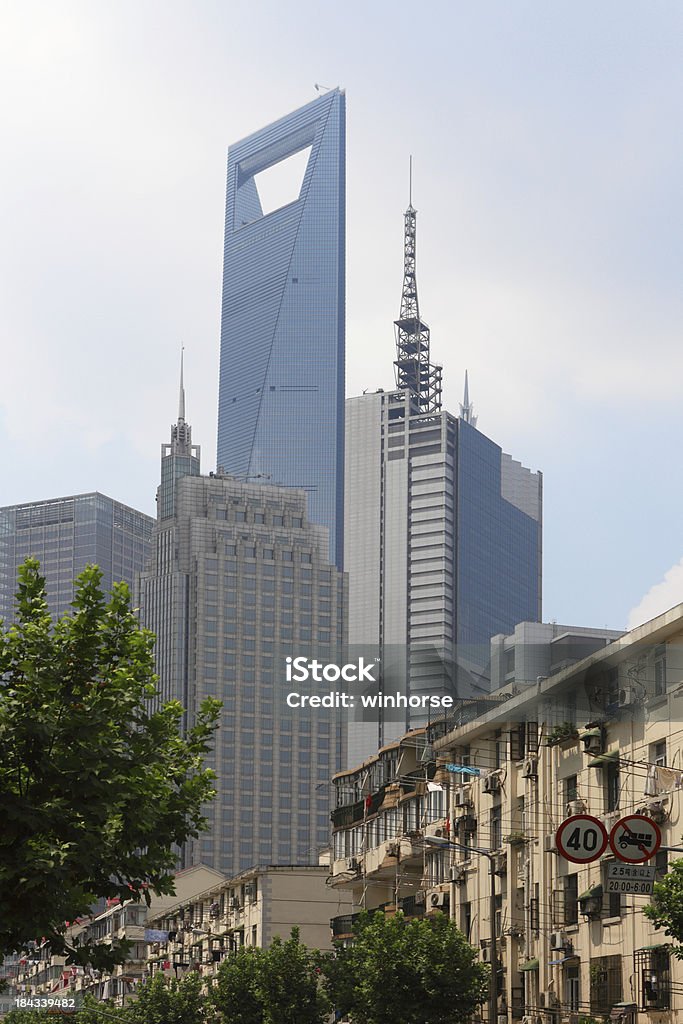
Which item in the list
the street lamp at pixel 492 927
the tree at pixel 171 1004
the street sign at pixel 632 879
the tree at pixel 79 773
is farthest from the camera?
the tree at pixel 171 1004

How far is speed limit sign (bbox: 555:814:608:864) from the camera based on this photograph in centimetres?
3256

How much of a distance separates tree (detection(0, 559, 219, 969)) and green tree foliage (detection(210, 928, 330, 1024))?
157 feet

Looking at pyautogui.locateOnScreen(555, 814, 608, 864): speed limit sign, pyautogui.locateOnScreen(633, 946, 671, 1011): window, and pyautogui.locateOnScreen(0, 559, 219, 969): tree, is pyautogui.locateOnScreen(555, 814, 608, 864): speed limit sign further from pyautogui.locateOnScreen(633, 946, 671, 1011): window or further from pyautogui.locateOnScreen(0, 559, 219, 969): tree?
pyautogui.locateOnScreen(633, 946, 671, 1011): window

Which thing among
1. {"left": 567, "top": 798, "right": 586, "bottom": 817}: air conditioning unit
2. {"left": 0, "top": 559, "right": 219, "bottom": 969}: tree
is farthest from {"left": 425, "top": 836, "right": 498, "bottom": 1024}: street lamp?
{"left": 0, "top": 559, "right": 219, "bottom": 969}: tree

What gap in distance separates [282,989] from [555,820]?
19.1 metres

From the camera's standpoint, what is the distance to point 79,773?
27.3 m

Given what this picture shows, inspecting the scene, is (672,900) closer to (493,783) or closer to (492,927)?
(492,927)

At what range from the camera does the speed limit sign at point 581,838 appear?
32562mm

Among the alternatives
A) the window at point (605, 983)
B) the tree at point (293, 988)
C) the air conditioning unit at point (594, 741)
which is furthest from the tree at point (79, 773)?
the tree at point (293, 988)

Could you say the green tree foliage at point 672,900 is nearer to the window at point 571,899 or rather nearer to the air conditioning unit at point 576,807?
the air conditioning unit at point 576,807

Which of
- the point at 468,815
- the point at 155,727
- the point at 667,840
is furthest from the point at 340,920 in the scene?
the point at 155,727

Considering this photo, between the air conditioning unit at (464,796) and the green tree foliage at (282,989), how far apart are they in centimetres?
935

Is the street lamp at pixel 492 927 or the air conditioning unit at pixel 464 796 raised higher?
the air conditioning unit at pixel 464 796

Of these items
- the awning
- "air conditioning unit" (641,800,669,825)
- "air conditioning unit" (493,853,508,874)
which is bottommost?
the awning
